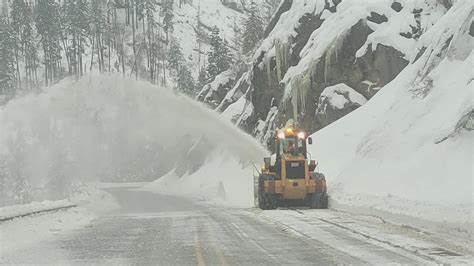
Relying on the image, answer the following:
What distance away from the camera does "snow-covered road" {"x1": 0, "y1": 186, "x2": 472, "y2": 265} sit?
9.46 m

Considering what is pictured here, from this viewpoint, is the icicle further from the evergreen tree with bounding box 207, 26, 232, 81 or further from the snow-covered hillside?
the snow-covered hillside

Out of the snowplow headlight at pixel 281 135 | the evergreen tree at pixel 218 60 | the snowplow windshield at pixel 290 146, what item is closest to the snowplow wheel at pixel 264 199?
the snowplow windshield at pixel 290 146

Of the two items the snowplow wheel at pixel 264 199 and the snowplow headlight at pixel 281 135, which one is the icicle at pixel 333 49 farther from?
the snowplow wheel at pixel 264 199

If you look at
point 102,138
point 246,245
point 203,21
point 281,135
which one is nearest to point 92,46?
point 102,138

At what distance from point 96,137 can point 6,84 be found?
18.8 metres

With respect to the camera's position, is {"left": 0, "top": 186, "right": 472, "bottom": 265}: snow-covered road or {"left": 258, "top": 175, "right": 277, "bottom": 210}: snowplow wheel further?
{"left": 258, "top": 175, "right": 277, "bottom": 210}: snowplow wheel

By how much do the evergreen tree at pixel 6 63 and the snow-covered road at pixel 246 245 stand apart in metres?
71.2

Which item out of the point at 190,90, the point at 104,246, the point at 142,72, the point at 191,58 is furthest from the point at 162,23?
the point at 104,246

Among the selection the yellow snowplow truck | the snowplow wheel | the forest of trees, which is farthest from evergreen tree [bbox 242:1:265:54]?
the snowplow wheel

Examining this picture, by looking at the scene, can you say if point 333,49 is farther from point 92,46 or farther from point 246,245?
point 92,46

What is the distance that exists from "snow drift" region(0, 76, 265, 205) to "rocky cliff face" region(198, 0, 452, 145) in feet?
18.0

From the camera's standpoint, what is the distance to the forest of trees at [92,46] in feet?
261

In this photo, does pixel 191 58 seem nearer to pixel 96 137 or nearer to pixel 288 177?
pixel 96 137

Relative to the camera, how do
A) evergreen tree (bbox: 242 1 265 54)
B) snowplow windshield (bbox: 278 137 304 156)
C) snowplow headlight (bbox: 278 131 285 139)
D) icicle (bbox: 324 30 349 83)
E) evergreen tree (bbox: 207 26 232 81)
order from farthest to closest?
evergreen tree (bbox: 207 26 232 81) < evergreen tree (bbox: 242 1 265 54) < icicle (bbox: 324 30 349 83) < snowplow headlight (bbox: 278 131 285 139) < snowplow windshield (bbox: 278 137 304 156)
